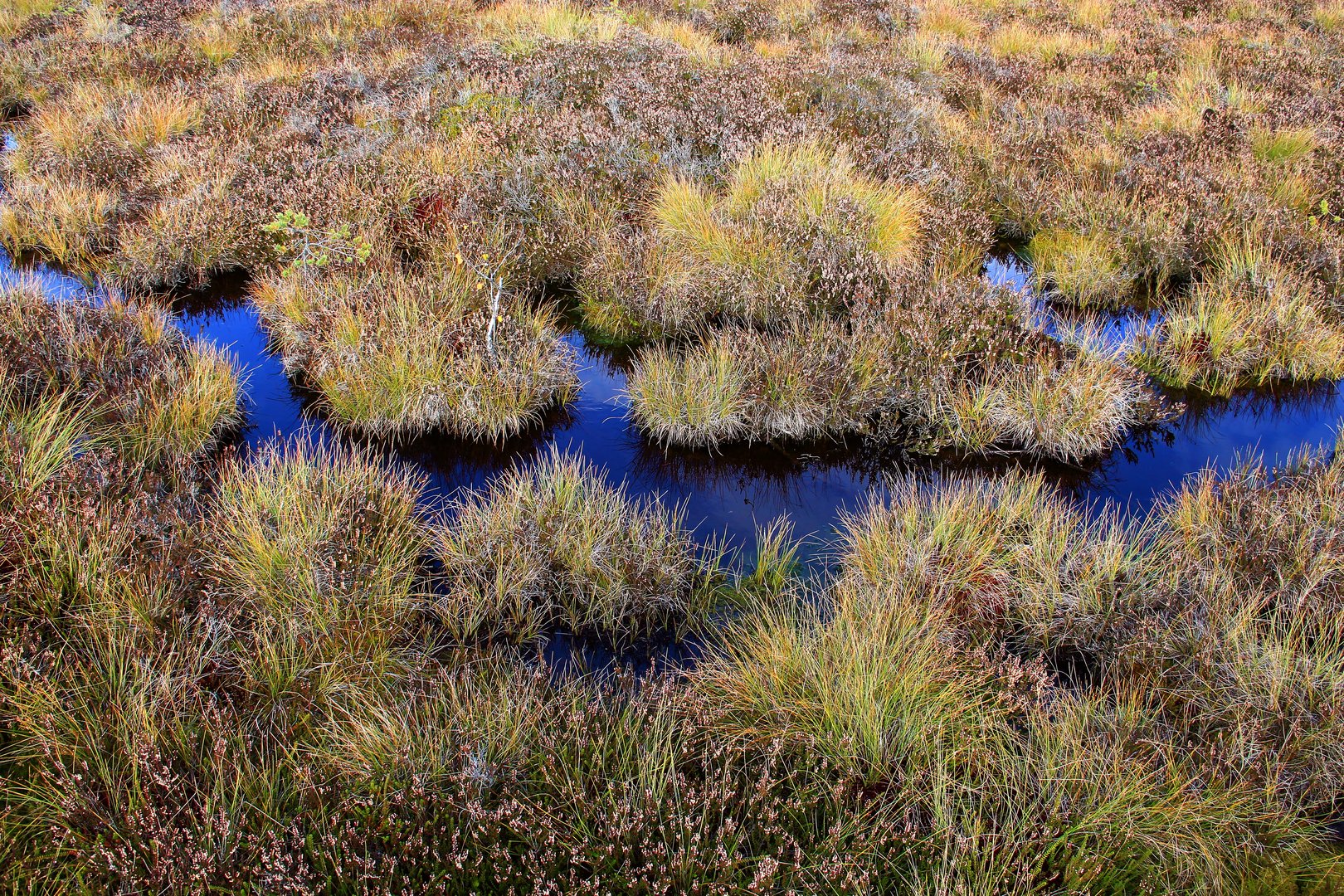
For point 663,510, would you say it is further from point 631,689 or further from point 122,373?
point 122,373

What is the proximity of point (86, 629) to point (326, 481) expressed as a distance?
1.14 meters

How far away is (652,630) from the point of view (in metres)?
3.74

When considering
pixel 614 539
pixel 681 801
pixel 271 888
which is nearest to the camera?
pixel 271 888

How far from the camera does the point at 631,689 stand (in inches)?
119

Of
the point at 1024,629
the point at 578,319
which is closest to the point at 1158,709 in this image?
the point at 1024,629

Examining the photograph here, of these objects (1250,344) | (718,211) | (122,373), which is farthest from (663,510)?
(1250,344)

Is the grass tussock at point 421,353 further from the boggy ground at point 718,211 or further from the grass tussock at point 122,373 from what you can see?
the grass tussock at point 122,373

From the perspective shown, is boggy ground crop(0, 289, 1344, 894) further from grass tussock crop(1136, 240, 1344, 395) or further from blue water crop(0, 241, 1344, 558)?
grass tussock crop(1136, 240, 1344, 395)

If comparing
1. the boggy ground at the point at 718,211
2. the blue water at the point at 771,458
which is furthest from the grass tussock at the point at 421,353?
the blue water at the point at 771,458

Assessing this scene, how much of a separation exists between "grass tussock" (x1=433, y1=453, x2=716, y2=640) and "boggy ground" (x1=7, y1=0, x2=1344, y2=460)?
45.5 inches

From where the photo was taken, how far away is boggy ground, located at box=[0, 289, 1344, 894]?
242 cm

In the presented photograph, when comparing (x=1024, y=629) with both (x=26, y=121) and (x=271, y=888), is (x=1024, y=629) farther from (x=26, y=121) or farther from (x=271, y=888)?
(x=26, y=121)

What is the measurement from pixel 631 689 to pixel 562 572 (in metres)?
0.92

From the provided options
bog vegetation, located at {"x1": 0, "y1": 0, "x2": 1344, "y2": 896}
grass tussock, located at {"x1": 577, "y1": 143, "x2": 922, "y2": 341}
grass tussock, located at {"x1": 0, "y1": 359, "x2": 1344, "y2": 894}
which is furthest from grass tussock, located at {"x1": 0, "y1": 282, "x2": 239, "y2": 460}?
grass tussock, located at {"x1": 577, "y1": 143, "x2": 922, "y2": 341}
